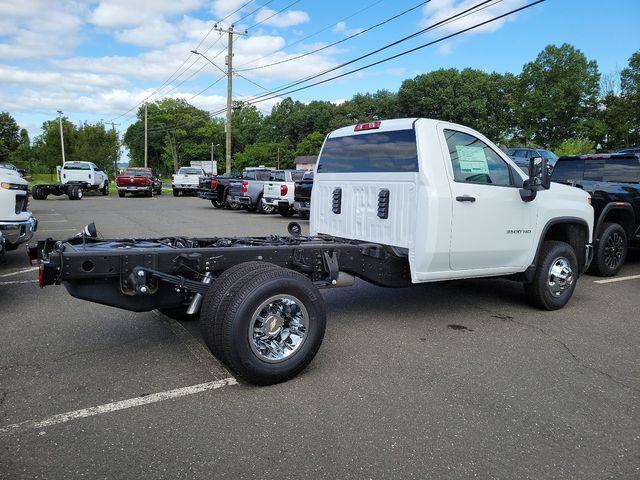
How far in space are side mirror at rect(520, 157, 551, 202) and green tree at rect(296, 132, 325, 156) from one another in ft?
258

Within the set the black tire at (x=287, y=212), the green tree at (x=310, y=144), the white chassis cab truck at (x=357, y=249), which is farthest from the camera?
the green tree at (x=310, y=144)

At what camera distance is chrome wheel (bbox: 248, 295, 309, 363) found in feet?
12.2

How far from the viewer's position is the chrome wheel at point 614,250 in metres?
8.13

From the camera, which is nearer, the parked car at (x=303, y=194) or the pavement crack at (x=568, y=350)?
the pavement crack at (x=568, y=350)

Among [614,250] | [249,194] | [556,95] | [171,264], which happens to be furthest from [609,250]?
[556,95]

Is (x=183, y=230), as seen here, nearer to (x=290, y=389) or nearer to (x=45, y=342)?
(x=45, y=342)

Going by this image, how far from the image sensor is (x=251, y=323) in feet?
11.9

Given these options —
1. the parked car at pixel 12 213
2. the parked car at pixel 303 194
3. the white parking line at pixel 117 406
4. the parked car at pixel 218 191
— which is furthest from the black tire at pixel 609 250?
the parked car at pixel 218 191

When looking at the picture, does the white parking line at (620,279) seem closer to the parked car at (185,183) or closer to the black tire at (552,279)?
the black tire at (552,279)

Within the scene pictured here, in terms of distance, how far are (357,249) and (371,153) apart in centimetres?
117

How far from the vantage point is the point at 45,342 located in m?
4.63

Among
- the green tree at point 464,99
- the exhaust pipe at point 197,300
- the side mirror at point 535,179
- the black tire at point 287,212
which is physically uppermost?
the green tree at point 464,99

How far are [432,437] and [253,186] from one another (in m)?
17.0

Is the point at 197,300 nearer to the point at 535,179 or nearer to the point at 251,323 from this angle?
the point at 251,323
